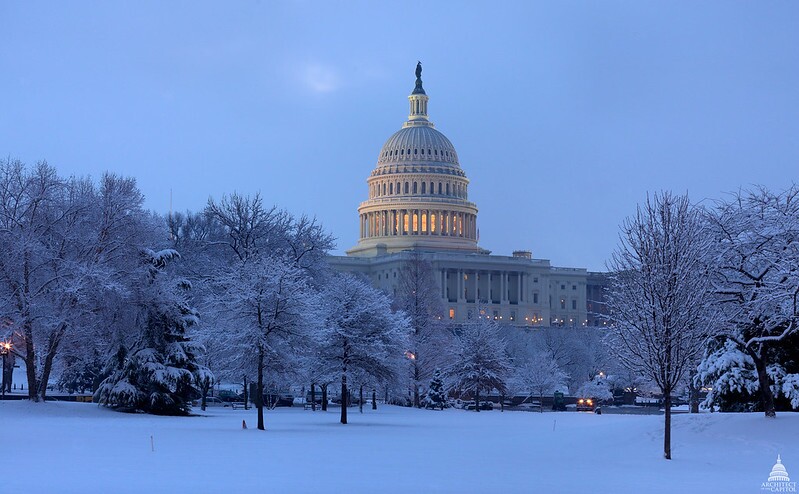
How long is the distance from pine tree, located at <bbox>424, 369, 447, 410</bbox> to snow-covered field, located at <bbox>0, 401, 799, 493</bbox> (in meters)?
30.4

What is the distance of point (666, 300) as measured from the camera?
3372 cm

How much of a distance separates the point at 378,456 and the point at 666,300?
9.10 m

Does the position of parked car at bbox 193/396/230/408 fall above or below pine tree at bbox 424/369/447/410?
below

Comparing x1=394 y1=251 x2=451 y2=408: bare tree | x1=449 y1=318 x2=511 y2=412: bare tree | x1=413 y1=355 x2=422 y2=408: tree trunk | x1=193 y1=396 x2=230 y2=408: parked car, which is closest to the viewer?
x1=193 y1=396 x2=230 y2=408: parked car

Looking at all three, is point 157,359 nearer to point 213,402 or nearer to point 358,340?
point 358,340

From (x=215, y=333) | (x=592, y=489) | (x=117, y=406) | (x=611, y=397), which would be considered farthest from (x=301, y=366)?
(x=611, y=397)

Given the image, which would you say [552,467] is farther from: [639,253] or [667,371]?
[639,253]

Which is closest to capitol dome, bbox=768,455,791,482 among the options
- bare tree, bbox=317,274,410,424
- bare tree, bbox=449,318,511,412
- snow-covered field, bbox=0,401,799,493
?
snow-covered field, bbox=0,401,799,493

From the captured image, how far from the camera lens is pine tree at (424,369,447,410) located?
81.2 meters

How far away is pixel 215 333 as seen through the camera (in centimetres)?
5044

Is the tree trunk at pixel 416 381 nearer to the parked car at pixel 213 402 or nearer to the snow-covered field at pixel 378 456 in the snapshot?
the parked car at pixel 213 402

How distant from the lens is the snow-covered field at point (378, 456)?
26547mm

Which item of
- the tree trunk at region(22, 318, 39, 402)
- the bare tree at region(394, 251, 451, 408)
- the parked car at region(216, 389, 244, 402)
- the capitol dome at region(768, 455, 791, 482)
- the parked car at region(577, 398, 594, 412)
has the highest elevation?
the bare tree at region(394, 251, 451, 408)

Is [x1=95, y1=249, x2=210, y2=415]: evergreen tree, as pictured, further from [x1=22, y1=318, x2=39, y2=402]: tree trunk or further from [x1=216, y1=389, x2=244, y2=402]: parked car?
[x1=216, y1=389, x2=244, y2=402]: parked car
